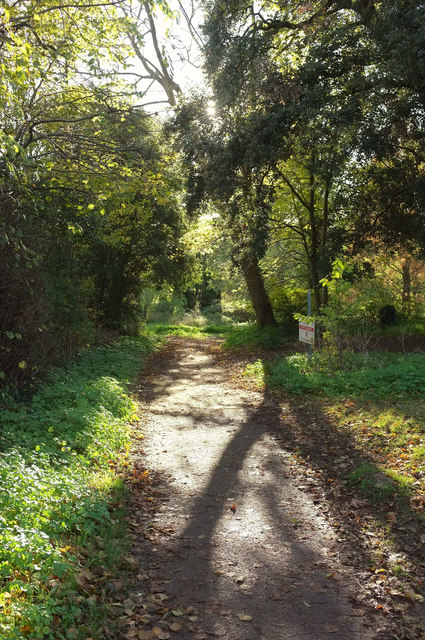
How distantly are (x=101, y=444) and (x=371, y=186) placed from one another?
36.4 feet

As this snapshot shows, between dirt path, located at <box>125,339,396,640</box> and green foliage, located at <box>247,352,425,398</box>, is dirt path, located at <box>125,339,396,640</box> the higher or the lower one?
the lower one

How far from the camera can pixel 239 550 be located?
4.49m

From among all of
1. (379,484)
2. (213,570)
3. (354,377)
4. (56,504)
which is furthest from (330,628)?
(354,377)

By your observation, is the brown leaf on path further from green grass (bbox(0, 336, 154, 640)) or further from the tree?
the tree

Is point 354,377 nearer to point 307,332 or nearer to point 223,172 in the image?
point 307,332

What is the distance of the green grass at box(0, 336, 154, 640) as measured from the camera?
3.28 meters

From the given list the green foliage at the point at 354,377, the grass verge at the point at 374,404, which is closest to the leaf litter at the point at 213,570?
the grass verge at the point at 374,404

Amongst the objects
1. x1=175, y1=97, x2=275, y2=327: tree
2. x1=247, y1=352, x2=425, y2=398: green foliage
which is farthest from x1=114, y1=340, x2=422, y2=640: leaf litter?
x1=175, y1=97, x2=275, y2=327: tree

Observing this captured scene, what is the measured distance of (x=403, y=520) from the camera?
478cm

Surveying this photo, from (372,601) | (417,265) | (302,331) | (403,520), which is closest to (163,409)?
(302,331)

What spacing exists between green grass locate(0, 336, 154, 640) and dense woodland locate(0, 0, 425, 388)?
1319 millimetres

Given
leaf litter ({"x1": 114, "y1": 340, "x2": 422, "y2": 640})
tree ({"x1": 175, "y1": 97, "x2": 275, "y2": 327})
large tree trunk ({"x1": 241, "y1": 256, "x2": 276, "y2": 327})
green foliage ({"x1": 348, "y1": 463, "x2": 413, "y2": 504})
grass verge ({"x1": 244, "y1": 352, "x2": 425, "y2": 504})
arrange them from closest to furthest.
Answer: leaf litter ({"x1": 114, "y1": 340, "x2": 422, "y2": 640}) → green foliage ({"x1": 348, "y1": 463, "x2": 413, "y2": 504}) → grass verge ({"x1": 244, "y1": 352, "x2": 425, "y2": 504}) → tree ({"x1": 175, "y1": 97, "x2": 275, "y2": 327}) → large tree trunk ({"x1": 241, "y1": 256, "x2": 276, "y2": 327})

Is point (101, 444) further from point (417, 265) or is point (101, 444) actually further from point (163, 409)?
point (417, 265)

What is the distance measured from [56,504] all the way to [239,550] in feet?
5.82
